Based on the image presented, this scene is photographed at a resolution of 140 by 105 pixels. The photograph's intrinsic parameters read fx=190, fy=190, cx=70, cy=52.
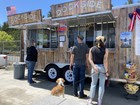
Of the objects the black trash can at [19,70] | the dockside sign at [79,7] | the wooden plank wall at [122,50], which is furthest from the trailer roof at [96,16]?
the black trash can at [19,70]

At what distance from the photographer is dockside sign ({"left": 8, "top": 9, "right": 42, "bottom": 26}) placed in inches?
301

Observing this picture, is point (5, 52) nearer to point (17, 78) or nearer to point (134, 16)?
point (17, 78)

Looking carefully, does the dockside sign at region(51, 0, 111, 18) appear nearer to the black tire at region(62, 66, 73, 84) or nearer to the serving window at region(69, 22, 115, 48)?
the serving window at region(69, 22, 115, 48)

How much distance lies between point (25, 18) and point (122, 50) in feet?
13.8

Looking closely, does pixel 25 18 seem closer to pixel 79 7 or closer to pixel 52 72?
pixel 52 72

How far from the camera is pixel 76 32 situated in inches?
311

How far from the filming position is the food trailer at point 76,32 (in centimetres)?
614

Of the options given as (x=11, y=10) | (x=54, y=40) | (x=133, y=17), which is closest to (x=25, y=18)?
(x=11, y=10)

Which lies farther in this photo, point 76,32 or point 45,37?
point 45,37

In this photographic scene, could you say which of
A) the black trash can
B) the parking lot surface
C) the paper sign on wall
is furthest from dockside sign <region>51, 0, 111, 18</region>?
the black trash can

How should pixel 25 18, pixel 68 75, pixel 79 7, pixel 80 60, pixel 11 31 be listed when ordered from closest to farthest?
pixel 80 60 → pixel 79 7 → pixel 68 75 → pixel 25 18 → pixel 11 31

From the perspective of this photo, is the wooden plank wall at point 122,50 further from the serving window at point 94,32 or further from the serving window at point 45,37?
the serving window at point 45,37

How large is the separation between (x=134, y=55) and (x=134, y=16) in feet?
4.12

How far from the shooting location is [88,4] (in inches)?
233
